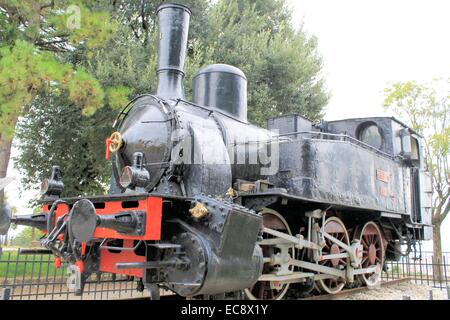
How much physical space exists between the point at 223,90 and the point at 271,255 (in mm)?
2401

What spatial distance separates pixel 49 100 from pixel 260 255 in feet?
29.3

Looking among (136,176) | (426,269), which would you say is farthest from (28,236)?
(136,176)

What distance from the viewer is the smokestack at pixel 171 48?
5.19 meters

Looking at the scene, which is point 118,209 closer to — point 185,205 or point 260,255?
point 185,205

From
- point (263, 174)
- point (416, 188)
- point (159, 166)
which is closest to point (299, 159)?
point (263, 174)

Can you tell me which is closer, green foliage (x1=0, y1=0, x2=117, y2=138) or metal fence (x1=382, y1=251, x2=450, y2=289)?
green foliage (x1=0, y1=0, x2=117, y2=138)

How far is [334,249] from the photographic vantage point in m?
6.11

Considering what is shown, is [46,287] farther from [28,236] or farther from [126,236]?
[28,236]

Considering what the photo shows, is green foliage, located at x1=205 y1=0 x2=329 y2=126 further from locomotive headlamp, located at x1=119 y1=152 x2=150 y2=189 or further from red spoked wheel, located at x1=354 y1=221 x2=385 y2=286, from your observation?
locomotive headlamp, located at x1=119 y1=152 x2=150 y2=189

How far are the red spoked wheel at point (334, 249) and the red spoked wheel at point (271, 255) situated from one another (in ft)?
2.63

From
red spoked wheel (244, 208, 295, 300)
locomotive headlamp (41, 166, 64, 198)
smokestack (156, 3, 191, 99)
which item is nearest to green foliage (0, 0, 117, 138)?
smokestack (156, 3, 191, 99)

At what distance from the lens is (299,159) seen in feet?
17.4

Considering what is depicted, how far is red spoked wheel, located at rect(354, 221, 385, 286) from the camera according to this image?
7.24 metres

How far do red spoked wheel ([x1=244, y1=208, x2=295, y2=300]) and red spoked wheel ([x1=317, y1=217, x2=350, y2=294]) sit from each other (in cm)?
80
